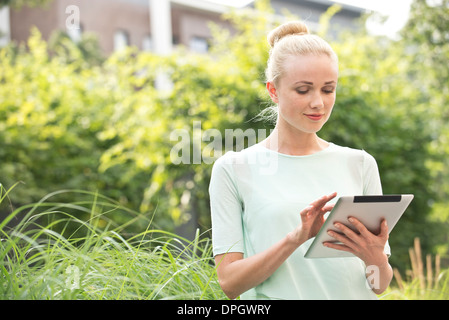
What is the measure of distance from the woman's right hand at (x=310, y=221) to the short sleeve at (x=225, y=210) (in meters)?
0.25

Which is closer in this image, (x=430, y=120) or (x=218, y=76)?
(x=218, y=76)

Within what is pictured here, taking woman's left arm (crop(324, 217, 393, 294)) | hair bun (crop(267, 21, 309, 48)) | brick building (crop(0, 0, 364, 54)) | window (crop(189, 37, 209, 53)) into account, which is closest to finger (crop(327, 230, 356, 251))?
woman's left arm (crop(324, 217, 393, 294))

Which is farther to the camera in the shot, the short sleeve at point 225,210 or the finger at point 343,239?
the short sleeve at point 225,210

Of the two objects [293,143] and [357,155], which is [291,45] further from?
[357,155]

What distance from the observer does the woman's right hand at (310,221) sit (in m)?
1.27

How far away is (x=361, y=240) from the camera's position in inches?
53.5

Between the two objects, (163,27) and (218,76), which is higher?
(163,27)

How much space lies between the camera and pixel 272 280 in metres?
1.51

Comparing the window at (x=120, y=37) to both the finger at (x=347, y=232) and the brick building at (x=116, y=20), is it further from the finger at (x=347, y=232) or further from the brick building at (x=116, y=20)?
the finger at (x=347, y=232)

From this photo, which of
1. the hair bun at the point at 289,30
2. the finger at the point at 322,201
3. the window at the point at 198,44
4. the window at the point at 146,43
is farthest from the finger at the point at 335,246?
the window at the point at 198,44

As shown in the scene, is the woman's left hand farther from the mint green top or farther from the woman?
the mint green top

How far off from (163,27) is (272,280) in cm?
1278
